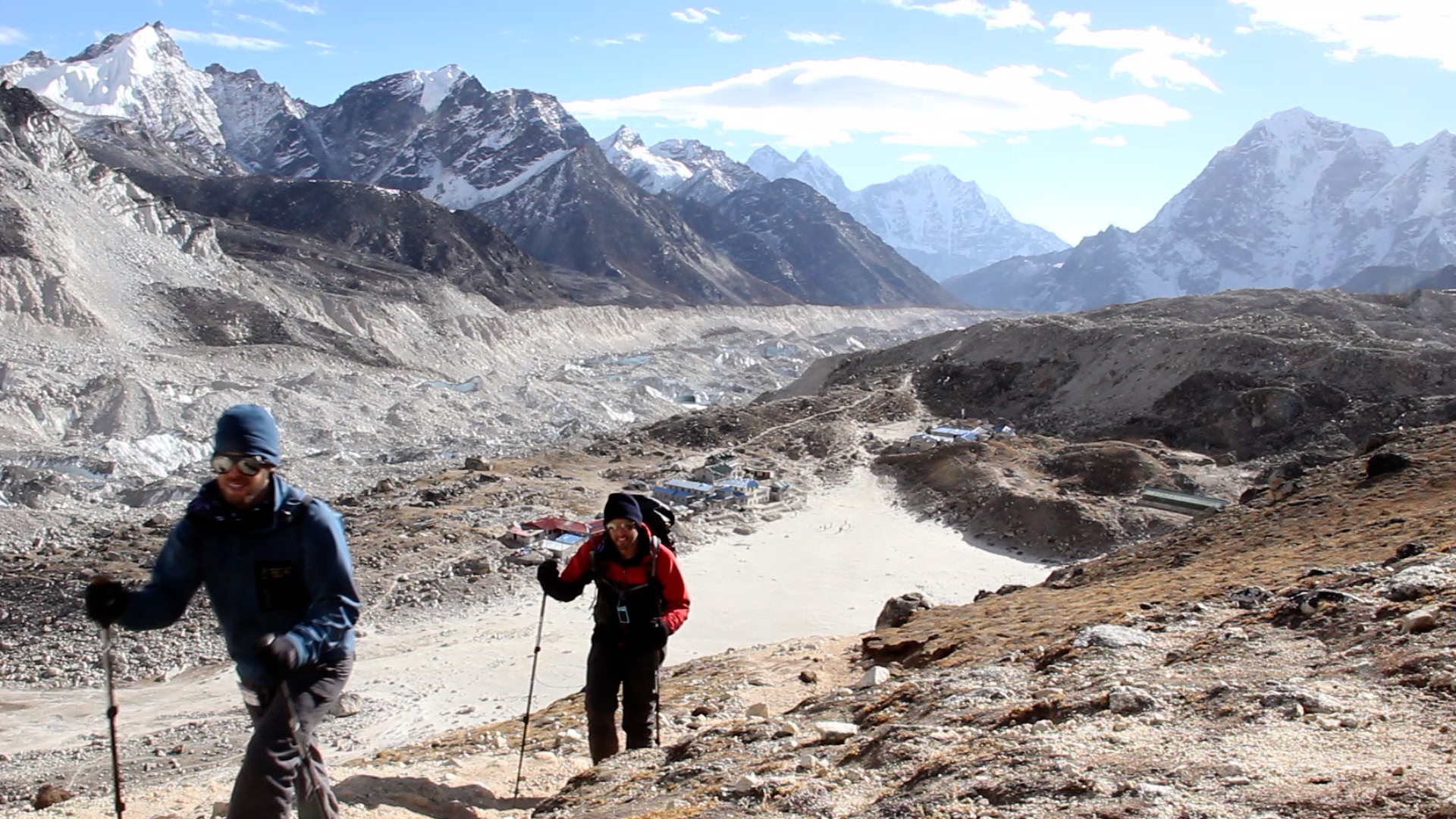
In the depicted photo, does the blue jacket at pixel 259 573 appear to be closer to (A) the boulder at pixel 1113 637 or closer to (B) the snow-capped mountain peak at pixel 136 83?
(A) the boulder at pixel 1113 637

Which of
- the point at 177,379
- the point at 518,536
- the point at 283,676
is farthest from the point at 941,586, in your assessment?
the point at 177,379

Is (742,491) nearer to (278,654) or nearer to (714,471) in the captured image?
(714,471)

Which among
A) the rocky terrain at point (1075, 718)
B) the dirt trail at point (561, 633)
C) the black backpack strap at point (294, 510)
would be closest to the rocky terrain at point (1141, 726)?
the rocky terrain at point (1075, 718)

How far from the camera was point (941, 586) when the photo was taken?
2020 cm

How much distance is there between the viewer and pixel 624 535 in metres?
5.38

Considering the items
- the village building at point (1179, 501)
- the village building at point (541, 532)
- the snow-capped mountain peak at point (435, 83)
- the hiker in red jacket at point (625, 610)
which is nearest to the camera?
the hiker in red jacket at point (625, 610)

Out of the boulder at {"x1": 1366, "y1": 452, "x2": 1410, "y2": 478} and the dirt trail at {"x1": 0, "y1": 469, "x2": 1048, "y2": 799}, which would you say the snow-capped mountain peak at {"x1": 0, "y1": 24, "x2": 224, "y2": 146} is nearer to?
the dirt trail at {"x1": 0, "y1": 469, "x2": 1048, "y2": 799}

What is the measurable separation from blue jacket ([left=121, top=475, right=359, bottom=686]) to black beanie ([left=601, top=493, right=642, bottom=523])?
184 centimetres

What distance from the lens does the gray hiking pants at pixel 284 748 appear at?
355cm

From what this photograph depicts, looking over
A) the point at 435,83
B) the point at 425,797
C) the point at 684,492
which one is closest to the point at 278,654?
the point at 425,797

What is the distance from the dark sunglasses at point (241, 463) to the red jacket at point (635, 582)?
2.14m

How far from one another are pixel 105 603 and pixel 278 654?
0.77 metres

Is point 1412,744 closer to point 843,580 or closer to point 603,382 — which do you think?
point 843,580

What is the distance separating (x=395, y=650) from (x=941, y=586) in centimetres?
1014
